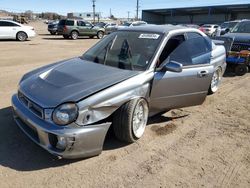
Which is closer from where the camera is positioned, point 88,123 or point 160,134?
point 88,123

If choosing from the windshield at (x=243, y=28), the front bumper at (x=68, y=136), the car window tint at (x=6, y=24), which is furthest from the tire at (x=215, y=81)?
the car window tint at (x=6, y=24)

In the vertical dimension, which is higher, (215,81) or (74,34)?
(74,34)

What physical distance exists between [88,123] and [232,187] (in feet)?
5.89

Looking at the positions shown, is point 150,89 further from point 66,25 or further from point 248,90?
point 66,25

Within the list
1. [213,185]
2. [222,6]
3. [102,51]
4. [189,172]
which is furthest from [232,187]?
[222,6]

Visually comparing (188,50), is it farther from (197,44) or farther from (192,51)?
(197,44)

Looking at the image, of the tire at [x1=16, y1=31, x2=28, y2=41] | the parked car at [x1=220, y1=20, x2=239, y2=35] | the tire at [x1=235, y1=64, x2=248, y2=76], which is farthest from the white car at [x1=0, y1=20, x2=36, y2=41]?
the tire at [x1=235, y1=64, x2=248, y2=76]

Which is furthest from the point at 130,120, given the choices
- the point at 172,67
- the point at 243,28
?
the point at 243,28

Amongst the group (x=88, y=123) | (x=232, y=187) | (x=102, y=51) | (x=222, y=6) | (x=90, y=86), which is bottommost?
(x=232, y=187)

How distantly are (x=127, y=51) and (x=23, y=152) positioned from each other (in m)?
2.14

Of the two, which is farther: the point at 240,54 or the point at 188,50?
the point at 240,54

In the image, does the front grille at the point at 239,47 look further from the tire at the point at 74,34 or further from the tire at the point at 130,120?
the tire at the point at 74,34

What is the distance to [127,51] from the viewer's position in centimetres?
436

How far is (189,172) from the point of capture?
331 cm
